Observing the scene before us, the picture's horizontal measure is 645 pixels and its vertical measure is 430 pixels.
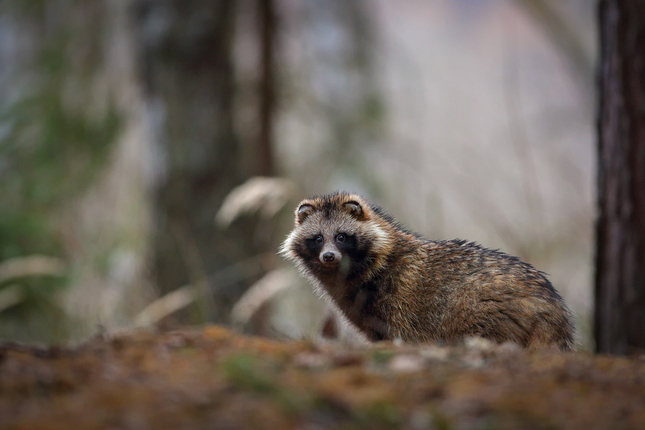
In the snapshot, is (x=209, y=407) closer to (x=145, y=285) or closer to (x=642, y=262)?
(x=642, y=262)

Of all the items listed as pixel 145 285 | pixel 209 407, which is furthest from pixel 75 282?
pixel 209 407

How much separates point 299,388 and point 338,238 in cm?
344

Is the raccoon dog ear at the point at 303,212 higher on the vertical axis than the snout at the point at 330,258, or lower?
higher

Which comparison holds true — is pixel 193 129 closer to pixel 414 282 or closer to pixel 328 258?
pixel 328 258

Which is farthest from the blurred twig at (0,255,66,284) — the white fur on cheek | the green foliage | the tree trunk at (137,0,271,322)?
the white fur on cheek

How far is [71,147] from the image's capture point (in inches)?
384

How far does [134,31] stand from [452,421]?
8752mm

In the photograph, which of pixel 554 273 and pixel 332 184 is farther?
pixel 332 184

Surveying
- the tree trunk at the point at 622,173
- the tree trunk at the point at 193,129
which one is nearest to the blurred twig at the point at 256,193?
the tree trunk at the point at 193,129

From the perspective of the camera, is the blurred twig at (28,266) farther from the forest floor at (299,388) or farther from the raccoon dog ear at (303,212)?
the forest floor at (299,388)

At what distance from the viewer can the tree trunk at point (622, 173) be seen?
5219 mm

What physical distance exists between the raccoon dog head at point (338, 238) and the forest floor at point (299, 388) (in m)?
2.27

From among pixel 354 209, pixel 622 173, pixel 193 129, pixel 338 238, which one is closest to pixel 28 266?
pixel 193 129

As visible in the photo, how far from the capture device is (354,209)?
6.07 meters
